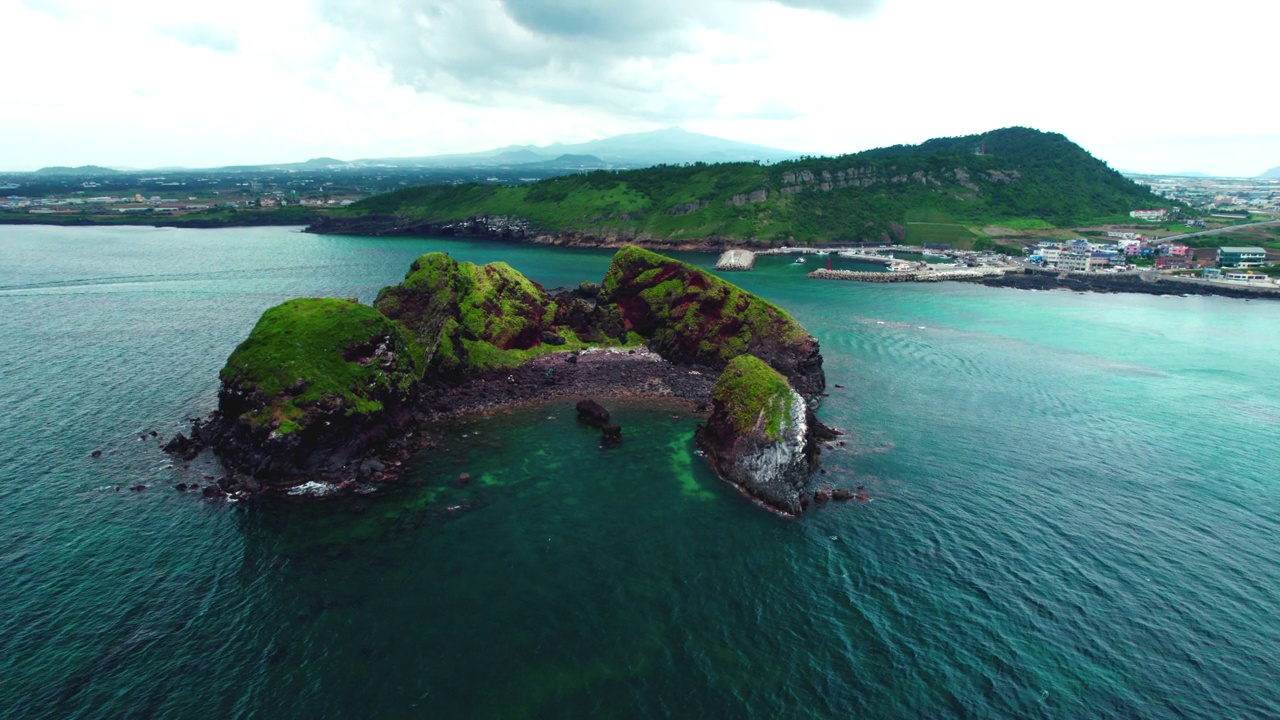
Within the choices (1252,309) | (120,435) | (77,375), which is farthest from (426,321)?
(1252,309)

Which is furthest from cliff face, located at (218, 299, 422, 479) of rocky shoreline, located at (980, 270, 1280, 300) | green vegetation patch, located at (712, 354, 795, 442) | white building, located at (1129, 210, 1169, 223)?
white building, located at (1129, 210, 1169, 223)

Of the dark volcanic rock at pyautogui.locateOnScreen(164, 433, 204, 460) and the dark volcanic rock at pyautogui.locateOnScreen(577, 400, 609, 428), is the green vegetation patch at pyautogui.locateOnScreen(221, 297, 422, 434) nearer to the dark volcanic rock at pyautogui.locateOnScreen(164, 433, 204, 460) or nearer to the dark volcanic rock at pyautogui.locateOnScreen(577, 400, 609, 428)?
the dark volcanic rock at pyautogui.locateOnScreen(164, 433, 204, 460)

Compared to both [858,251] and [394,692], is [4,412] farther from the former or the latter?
[858,251]

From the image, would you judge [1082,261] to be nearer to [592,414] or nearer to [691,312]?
[691,312]

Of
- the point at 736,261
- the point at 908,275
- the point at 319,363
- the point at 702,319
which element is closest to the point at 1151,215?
the point at 908,275

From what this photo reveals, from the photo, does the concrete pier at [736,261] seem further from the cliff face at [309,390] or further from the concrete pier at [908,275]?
the cliff face at [309,390]
